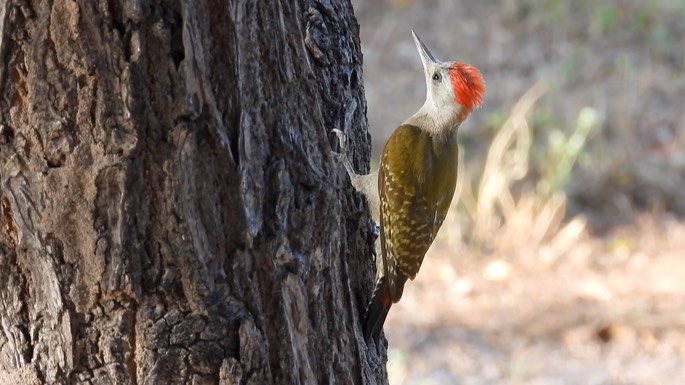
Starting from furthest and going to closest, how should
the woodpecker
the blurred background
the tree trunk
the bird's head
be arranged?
the blurred background
the bird's head
the woodpecker
the tree trunk

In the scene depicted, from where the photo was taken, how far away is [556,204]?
691 centimetres

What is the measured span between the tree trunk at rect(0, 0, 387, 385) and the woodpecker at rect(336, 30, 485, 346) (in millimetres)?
1069

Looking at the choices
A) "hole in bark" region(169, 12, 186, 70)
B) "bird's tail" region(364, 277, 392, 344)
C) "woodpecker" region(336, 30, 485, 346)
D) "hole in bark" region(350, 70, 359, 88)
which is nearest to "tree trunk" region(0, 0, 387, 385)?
"hole in bark" region(169, 12, 186, 70)

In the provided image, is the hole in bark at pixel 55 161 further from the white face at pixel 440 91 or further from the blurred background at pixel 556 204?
the blurred background at pixel 556 204

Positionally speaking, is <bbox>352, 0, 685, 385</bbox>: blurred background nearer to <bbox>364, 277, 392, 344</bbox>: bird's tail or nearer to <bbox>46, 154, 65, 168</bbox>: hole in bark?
<bbox>364, 277, 392, 344</bbox>: bird's tail

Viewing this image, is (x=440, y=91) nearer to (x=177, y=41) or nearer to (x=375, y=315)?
(x=375, y=315)

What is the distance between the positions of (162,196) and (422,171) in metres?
1.85

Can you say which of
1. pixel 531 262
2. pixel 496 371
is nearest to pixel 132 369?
pixel 496 371

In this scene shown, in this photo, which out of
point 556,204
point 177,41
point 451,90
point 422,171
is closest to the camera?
point 177,41

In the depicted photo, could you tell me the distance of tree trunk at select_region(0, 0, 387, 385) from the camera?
1913mm

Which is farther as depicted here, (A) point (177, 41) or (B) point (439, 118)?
(B) point (439, 118)

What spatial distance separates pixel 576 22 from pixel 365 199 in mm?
7555

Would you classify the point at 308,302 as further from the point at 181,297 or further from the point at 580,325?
the point at 580,325

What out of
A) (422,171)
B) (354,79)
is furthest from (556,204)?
(354,79)
